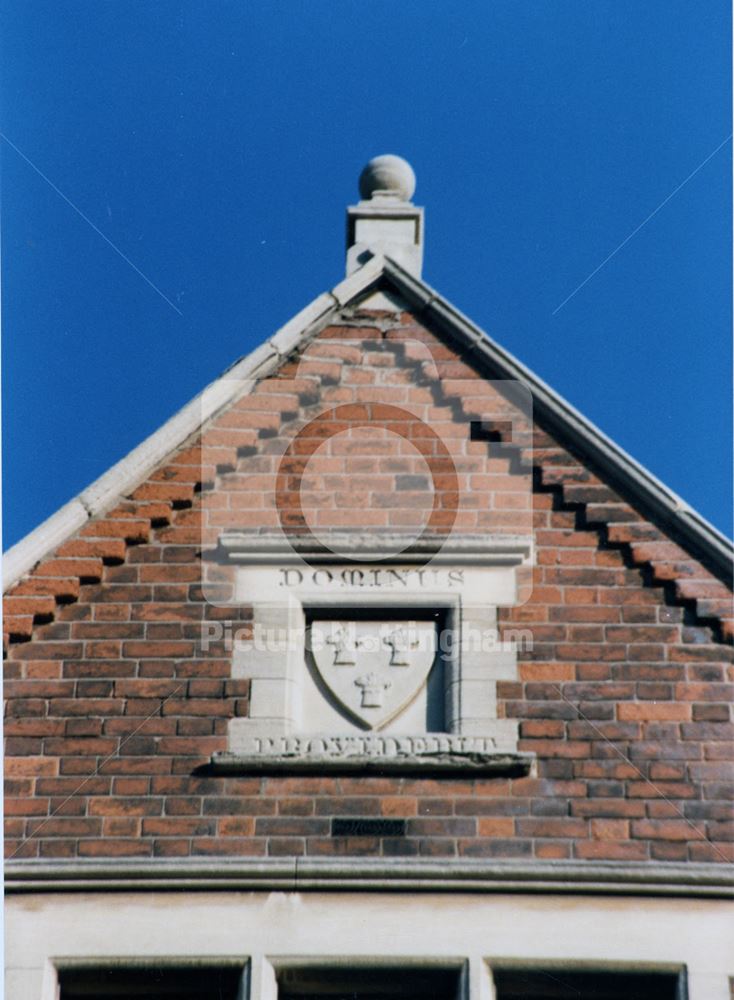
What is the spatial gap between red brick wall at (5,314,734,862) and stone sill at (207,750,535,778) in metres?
0.05

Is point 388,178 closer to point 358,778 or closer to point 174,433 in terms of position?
point 174,433

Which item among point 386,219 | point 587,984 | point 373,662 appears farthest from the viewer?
point 386,219

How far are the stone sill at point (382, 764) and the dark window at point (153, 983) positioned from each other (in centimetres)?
82

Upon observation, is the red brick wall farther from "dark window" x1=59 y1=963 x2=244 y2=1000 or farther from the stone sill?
"dark window" x1=59 y1=963 x2=244 y2=1000

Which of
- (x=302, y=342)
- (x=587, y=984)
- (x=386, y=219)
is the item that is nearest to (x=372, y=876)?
(x=587, y=984)

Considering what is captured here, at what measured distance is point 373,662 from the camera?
711cm

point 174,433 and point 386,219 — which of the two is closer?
point 174,433

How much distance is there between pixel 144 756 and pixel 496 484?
207 centimetres

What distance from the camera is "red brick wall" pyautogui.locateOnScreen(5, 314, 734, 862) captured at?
21.6ft

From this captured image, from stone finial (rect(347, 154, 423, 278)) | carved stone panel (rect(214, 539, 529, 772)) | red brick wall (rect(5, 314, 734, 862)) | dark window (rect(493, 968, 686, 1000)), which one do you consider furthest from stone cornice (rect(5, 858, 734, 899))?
stone finial (rect(347, 154, 423, 278))

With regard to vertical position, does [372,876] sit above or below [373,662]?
below

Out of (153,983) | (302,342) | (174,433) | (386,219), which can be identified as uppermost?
(386,219)

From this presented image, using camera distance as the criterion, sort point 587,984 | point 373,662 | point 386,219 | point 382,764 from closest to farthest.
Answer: point 587,984
point 382,764
point 373,662
point 386,219

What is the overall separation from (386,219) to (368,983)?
420 centimetres
